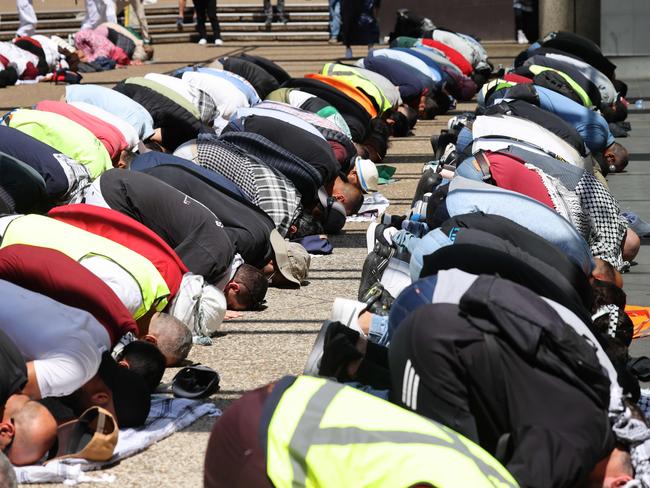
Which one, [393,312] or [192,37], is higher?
[393,312]

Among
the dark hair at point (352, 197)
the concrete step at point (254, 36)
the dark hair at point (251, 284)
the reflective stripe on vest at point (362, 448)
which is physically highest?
the reflective stripe on vest at point (362, 448)

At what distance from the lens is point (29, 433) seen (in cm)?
402

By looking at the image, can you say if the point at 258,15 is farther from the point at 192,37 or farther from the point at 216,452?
the point at 216,452

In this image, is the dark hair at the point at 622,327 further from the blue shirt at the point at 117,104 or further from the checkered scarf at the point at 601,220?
the blue shirt at the point at 117,104

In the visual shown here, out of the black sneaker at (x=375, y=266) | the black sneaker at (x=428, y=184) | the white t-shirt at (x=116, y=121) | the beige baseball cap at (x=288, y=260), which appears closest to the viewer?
the black sneaker at (x=375, y=266)

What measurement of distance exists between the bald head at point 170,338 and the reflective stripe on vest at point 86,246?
0.09 metres

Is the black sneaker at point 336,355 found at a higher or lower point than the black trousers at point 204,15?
higher

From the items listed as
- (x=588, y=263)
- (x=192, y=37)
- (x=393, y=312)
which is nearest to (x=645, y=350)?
(x=588, y=263)

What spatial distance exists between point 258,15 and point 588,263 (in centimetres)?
1710

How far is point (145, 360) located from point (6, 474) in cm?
118

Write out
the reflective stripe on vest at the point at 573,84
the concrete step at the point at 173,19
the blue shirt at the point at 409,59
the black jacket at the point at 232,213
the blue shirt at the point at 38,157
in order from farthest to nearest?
the concrete step at the point at 173,19 → the blue shirt at the point at 409,59 → the reflective stripe on vest at the point at 573,84 → the blue shirt at the point at 38,157 → the black jacket at the point at 232,213

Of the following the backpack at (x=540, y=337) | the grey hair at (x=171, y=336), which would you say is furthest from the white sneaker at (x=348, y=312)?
the backpack at (x=540, y=337)

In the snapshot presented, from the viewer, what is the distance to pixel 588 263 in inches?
216

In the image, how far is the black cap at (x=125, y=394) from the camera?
439cm
